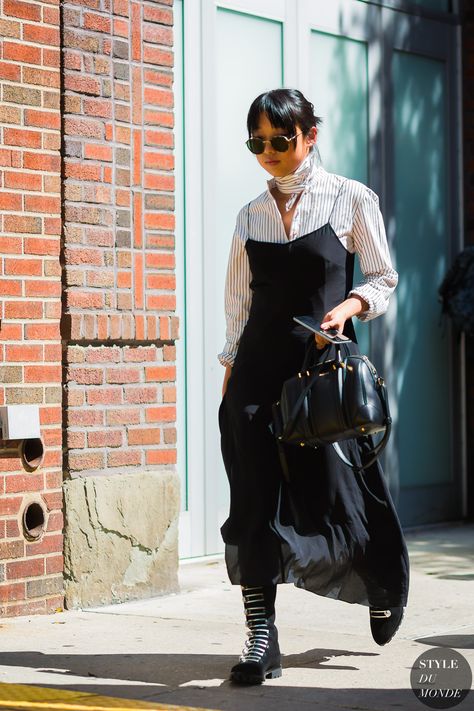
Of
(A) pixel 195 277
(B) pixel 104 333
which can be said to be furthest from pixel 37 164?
A: (A) pixel 195 277

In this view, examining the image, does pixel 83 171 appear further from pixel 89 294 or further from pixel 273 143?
pixel 273 143

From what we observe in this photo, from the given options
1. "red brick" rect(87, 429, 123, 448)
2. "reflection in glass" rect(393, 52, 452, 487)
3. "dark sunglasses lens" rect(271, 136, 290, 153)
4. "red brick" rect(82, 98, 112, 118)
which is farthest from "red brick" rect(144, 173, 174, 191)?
"reflection in glass" rect(393, 52, 452, 487)

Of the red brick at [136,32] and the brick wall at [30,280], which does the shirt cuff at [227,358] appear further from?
the red brick at [136,32]

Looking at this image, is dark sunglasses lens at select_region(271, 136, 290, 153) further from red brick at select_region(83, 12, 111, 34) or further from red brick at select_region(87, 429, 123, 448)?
red brick at select_region(87, 429, 123, 448)

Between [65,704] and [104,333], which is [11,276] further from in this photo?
[65,704]

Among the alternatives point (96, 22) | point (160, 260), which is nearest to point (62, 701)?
point (160, 260)

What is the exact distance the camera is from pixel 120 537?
6.24m

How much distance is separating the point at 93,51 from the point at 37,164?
23.5 inches

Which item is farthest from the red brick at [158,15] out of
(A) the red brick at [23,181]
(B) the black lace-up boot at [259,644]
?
(B) the black lace-up boot at [259,644]

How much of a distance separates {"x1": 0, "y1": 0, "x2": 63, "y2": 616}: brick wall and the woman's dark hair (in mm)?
1490

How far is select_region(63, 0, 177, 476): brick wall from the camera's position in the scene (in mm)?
6086

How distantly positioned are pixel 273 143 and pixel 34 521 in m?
2.13

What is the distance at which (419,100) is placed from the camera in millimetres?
9219

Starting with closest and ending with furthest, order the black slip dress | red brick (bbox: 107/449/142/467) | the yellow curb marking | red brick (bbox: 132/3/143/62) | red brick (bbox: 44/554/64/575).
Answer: the yellow curb marking → the black slip dress → red brick (bbox: 44/554/64/575) → red brick (bbox: 107/449/142/467) → red brick (bbox: 132/3/143/62)
